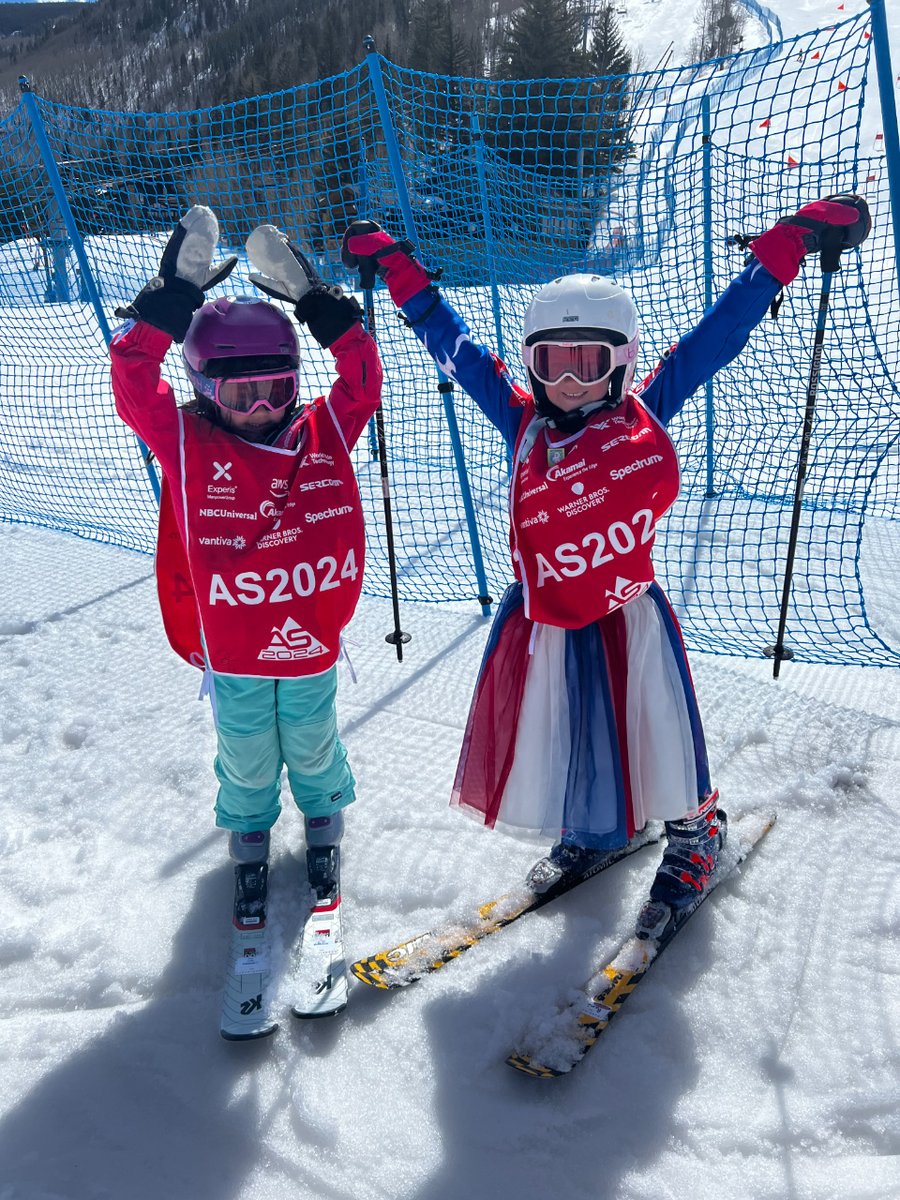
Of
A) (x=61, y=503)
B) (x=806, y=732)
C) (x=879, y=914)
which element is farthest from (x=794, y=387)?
(x=61, y=503)

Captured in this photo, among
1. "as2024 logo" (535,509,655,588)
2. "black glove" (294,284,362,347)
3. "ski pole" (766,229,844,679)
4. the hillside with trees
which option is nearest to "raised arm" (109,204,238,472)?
"black glove" (294,284,362,347)

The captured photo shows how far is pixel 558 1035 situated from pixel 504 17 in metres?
55.1

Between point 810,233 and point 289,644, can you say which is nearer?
point 810,233

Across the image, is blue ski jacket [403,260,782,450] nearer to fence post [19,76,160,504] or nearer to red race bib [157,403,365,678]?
red race bib [157,403,365,678]

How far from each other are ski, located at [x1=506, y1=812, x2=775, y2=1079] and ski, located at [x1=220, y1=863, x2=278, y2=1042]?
71 cm

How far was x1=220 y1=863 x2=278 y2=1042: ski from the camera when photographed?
2.30 metres

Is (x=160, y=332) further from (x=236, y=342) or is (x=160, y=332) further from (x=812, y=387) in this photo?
(x=812, y=387)

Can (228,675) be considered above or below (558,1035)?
above

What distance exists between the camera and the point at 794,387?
20.1 ft

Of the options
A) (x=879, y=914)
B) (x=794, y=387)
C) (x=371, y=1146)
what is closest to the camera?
(x=371, y=1146)

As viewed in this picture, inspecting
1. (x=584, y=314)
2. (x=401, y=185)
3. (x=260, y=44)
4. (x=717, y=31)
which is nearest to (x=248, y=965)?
(x=584, y=314)

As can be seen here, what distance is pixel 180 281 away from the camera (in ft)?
7.91

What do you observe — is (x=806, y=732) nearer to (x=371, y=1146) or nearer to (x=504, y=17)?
(x=371, y=1146)

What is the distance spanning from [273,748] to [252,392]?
1099 mm
